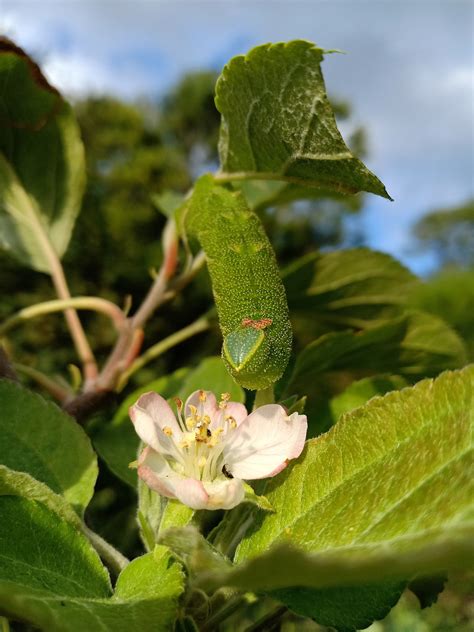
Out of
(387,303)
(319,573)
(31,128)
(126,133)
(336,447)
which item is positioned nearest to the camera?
(319,573)

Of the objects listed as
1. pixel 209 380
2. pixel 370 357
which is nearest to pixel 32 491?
pixel 209 380

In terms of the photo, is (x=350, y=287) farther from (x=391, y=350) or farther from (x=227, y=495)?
(x=227, y=495)

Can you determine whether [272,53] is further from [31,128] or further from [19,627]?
[19,627]

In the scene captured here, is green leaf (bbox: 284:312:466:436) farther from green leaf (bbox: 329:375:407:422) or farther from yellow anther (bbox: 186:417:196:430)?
yellow anther (bbox: 186:417:196:430)

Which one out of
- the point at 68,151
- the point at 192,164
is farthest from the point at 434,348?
the point at 192,164

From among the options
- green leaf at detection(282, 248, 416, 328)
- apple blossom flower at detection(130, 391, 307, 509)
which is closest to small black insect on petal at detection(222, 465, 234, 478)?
apple blossom flower at detection(130, 391, 307, 509)

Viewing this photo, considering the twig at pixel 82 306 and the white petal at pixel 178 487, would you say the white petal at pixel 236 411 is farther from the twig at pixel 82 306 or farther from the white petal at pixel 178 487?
the twig at pixel 82 306

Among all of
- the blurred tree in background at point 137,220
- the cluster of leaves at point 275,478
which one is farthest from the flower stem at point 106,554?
the blurred tree in background at point 137,220
